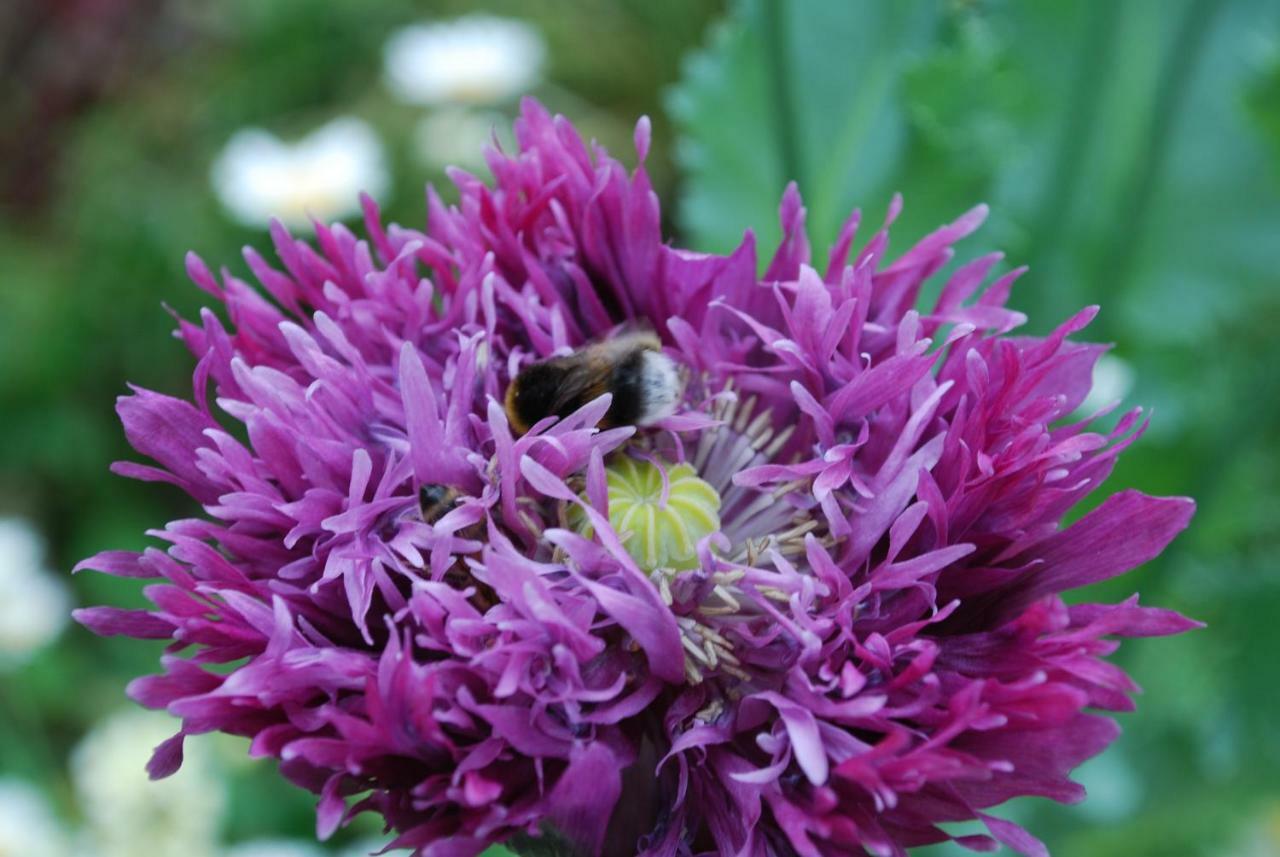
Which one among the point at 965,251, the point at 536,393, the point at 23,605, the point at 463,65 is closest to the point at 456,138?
the point at 463,65

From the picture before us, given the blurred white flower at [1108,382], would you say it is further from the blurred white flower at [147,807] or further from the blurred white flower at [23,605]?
the blurred white flower at [23,605]

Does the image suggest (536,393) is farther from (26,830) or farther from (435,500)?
(26,830)

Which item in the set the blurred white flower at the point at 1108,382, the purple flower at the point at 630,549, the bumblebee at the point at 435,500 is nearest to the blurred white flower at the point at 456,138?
the blurred white flower at the point at 1108,382

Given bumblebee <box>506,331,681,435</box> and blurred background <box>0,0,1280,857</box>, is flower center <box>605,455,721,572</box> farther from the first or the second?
blurred background <box>0,0,1280,857</box>

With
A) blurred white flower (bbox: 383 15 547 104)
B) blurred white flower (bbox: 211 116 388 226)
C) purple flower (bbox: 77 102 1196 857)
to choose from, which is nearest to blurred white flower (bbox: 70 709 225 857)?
purple flower (bbox: 77 102 1196 857)

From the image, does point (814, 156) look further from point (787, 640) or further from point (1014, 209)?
point (787, 640)

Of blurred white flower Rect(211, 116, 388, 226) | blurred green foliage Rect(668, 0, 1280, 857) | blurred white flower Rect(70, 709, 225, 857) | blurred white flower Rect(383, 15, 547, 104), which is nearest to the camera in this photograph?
blurred green foliage Rect(668, 0, 1280, 857)

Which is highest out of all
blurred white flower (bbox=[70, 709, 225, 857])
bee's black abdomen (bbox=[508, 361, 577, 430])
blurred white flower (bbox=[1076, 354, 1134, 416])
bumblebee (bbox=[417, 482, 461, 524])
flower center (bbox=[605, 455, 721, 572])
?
bee's black abdomen (bbox=[508, 361, 577, 430])
